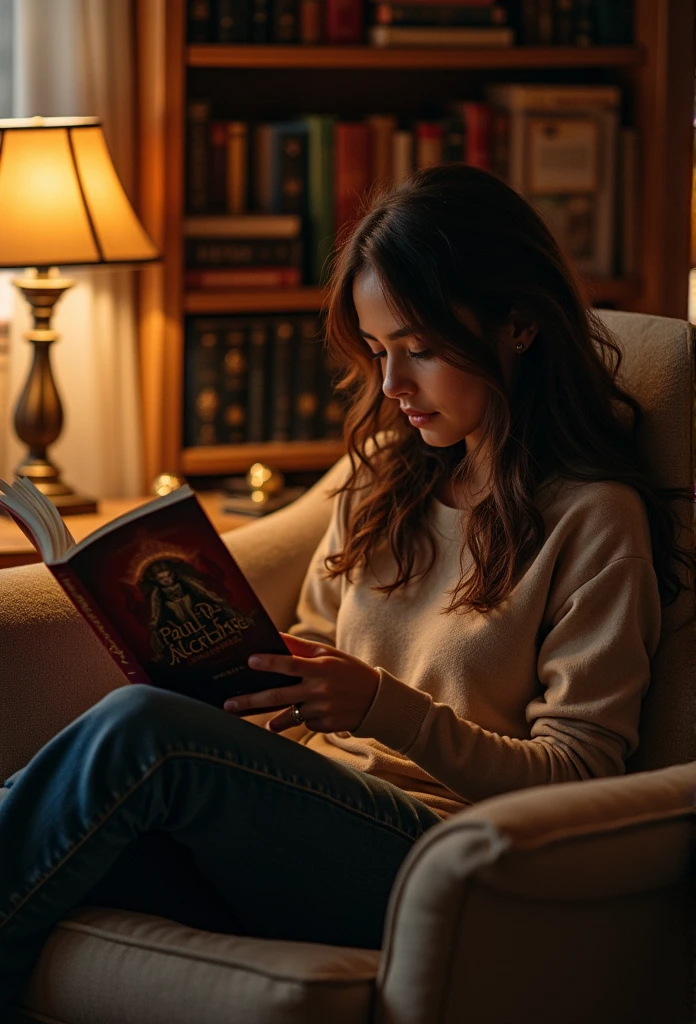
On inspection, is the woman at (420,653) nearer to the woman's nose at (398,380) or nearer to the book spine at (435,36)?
the woman's nose at (398,380)

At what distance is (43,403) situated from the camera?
209 centimetres

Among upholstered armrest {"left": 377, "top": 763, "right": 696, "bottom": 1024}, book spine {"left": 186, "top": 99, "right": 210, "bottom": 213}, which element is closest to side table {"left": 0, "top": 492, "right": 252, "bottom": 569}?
book spine {"left": 186, "top": 99, "right": 210, "bottom": 213}

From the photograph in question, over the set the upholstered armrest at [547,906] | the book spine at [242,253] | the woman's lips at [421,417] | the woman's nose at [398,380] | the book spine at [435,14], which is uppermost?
the book spine at [435,14]

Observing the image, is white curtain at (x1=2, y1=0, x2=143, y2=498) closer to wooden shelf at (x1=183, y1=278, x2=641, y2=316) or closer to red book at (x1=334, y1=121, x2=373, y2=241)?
wooden shelf at (x1=183, y1=278, x2=641, y2=316)

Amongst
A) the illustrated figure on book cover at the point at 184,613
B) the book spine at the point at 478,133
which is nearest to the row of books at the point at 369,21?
the book spine at the point at 478,133

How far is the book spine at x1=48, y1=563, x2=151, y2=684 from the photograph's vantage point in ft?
3.93

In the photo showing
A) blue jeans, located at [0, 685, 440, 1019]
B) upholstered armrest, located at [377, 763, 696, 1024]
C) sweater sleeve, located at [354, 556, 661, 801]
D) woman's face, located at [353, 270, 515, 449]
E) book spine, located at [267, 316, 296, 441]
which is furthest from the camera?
book spine, located at [267, 316, 296, 441]

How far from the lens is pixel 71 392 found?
237 cm

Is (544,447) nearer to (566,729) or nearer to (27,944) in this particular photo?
(566,729)

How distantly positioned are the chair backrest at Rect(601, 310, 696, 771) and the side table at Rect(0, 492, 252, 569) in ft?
2.54

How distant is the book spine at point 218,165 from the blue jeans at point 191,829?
1379mm

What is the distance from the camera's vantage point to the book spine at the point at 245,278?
2.37 meters

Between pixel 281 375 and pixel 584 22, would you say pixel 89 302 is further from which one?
pixel 584 22

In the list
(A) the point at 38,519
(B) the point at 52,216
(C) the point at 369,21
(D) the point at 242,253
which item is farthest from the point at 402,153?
(A) the point at 38,519
